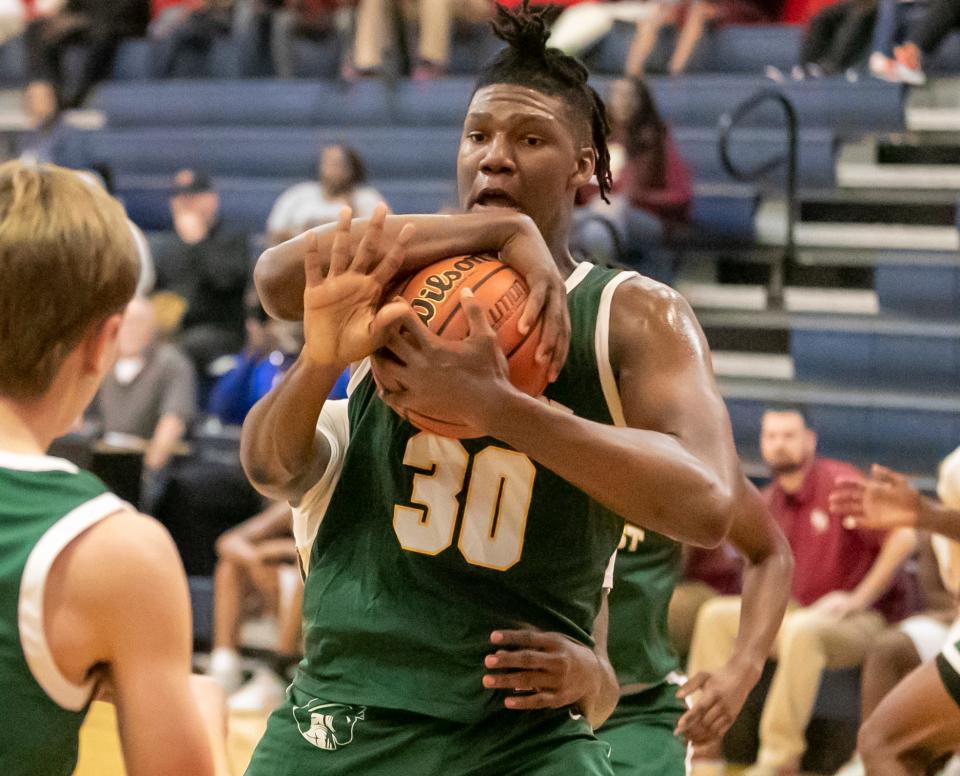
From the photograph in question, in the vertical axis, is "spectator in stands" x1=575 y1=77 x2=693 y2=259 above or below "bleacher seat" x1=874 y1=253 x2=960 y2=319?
above

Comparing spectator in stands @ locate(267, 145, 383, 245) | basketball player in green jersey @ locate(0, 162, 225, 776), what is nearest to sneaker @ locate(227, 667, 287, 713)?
spectator in stands @ locate(267, 145, 383, 245)

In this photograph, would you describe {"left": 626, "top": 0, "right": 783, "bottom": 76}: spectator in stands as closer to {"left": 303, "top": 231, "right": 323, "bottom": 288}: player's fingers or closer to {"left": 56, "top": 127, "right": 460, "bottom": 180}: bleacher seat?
{"left": 56, "top": 127, "right": 460, "bottom": 180}: bleacher seat

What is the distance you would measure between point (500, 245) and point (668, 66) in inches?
308

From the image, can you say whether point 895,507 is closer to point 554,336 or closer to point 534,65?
point 534,65

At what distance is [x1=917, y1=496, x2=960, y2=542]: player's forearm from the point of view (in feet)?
13.0

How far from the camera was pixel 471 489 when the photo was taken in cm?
243

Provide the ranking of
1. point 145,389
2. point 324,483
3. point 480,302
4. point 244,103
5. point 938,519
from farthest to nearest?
point 244,103
point 145,389
point 938,519
point 324,483
point 480,302

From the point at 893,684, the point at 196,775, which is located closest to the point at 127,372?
the point at 893,684

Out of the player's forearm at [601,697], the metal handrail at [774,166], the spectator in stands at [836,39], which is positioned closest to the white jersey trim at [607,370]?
the player's forearm at [601,697]

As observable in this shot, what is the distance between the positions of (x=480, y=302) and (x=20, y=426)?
0.72 m

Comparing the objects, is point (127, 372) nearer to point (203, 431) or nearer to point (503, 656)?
point (203, 431)

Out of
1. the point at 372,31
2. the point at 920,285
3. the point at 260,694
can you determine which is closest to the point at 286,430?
the point at 260,694

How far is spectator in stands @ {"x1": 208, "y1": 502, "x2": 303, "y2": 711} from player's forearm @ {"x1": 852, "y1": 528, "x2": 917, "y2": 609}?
2433 millimetres

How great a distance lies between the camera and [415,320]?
6.86ft
